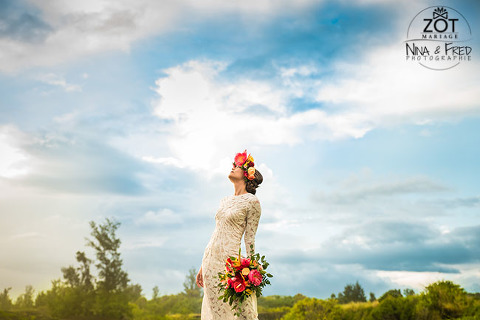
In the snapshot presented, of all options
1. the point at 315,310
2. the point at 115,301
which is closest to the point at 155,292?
the point at 115,301

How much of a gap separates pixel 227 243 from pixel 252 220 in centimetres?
39

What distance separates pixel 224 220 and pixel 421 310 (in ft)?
21.8

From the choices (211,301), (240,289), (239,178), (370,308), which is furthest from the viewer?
(370,308)

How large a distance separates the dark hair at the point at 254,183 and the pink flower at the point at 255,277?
1097 mm

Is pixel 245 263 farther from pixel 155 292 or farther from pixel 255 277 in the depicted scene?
pixel 155 292

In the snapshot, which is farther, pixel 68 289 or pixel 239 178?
pixel 68 289

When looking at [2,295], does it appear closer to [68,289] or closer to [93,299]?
[68,289]

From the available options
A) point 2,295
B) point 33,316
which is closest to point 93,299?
point 33,316

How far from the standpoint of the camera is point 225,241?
4562 mm

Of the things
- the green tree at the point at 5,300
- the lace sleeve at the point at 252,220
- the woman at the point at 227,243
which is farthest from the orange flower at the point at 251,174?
the green tree at the point at 5,300

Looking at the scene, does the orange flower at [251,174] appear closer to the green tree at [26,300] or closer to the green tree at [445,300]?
the green tree at [445,300]

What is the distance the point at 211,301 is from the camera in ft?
14.7

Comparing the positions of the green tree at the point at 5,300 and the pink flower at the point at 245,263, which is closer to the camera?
the pink flower at the point at 245,263

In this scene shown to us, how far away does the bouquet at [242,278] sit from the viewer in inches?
164
